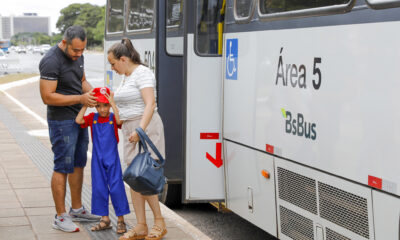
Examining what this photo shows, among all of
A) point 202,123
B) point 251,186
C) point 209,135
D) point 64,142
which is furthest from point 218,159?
point 64,142

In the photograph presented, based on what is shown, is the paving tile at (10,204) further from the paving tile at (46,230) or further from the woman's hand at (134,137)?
the woman's hand at (134,137)

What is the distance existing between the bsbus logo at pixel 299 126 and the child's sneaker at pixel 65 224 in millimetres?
2328

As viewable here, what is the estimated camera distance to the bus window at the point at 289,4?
4559 mm

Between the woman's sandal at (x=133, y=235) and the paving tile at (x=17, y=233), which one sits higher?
the woman's sandal at (x=133, y=235)

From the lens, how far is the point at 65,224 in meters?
6.34

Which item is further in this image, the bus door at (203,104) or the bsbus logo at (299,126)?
the bus door at (203,104)

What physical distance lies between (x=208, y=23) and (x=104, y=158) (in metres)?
1.57

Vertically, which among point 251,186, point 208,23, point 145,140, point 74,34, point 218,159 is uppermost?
point 208,23

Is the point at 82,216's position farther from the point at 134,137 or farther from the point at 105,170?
the point at 134,137

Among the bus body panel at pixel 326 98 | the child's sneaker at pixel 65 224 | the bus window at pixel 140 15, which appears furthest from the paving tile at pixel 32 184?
the bus body panel at pixel 326 98

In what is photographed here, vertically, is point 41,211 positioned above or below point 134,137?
below

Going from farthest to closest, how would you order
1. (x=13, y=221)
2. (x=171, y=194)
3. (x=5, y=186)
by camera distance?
(x=5, y=186) → (x=171, y=194) → (x=13, y=221)

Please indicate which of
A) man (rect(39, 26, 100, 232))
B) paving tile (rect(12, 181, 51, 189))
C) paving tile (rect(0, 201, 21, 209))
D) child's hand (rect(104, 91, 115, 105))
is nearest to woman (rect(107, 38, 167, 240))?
child's hand (rect(104, 91, 115, 105))

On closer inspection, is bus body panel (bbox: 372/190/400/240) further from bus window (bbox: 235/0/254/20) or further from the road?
the road
